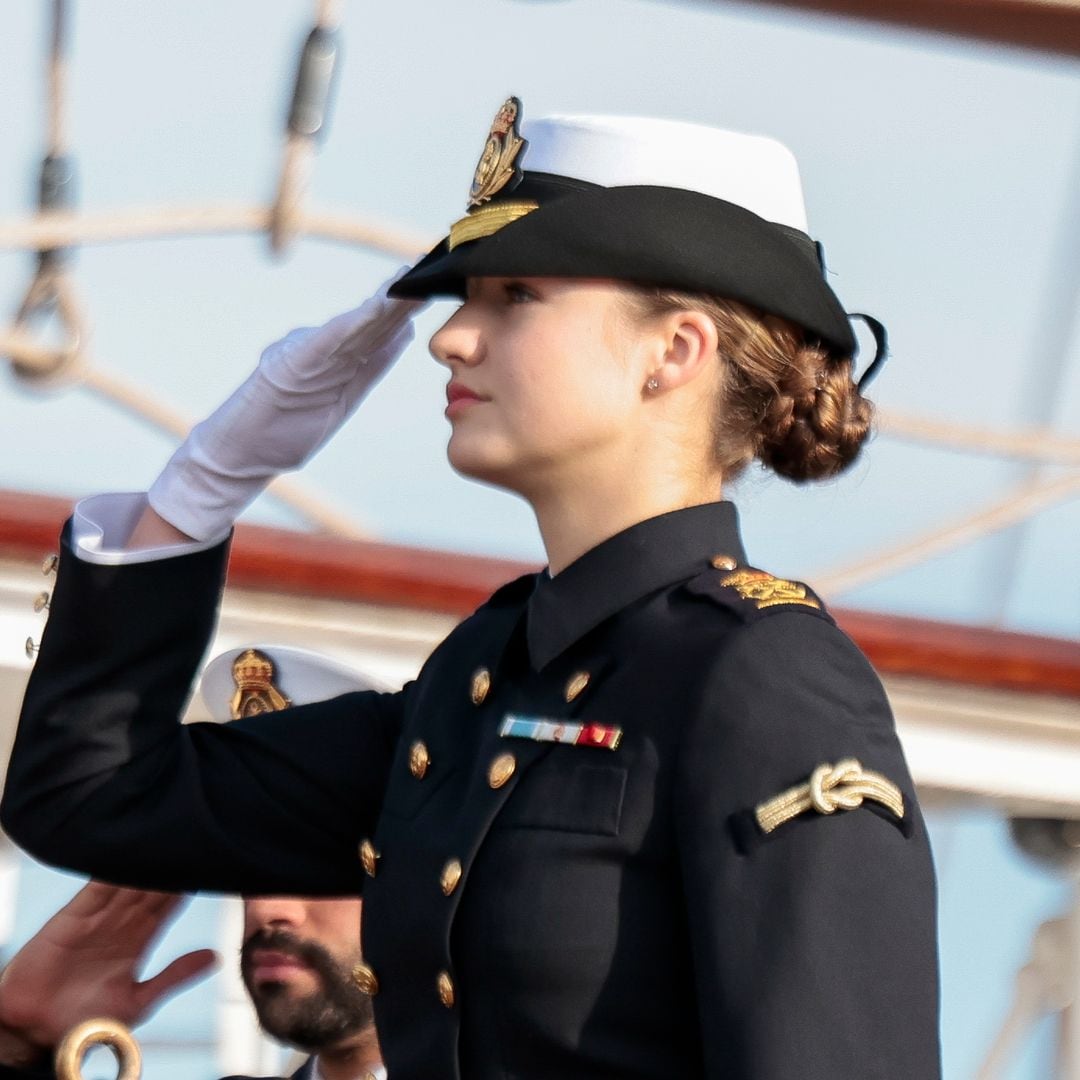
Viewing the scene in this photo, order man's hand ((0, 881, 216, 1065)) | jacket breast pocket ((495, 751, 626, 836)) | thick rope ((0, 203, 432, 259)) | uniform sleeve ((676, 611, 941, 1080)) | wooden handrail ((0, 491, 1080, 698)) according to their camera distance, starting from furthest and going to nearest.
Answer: thick rope ((0, 203, 432, 259)) < wooden handrail ((0, 491, 1080, 698)) < man's hand ((0, 881, 216, 1065)) < jacket breast pocket ((495, 751, 626, 836)) < uniform sleeve ((676, 611, 941, 1080))

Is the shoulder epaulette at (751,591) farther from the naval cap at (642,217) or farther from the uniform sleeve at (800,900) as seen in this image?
the naval cap at (642,217)

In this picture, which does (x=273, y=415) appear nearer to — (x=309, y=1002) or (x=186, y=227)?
(x=309, y=1002)

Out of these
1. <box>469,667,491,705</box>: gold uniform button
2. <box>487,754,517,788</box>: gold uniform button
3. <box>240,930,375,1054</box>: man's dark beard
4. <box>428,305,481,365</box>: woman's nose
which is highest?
<box>428,305,481,365</box>: woman's nose

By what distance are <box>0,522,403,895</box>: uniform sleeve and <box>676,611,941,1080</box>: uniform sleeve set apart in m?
0.51

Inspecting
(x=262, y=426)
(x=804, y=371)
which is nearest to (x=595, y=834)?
(x=804, y=371)

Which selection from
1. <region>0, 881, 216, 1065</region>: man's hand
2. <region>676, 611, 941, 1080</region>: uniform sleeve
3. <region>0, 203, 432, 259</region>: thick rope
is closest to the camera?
<region>676, 611, 941, 1080</region>: uniform sleeve

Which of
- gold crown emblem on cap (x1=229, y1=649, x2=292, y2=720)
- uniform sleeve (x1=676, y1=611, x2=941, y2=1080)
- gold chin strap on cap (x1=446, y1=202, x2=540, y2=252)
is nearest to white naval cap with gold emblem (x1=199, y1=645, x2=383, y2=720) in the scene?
gold crown emblem on cap (x1=229, y1=649, x2=292, y2=720)

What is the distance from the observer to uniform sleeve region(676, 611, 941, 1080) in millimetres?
1585

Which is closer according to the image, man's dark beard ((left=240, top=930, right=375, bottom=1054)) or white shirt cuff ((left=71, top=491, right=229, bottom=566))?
white shirt cuff ((left=71, top=491, right=229, bottom=566))

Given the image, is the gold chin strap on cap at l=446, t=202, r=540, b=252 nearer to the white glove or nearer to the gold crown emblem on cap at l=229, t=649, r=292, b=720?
the white glove

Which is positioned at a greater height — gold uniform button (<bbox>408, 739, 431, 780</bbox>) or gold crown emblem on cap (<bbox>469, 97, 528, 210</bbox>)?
gold crown emblem on cap (<bbox>469, 97, 528, 210</bbox>)

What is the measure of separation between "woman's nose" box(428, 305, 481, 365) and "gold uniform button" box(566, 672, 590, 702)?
0.26 m

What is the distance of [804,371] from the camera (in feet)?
6.37

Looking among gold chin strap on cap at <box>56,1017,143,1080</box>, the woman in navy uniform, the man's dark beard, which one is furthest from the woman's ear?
the man's dark beard
